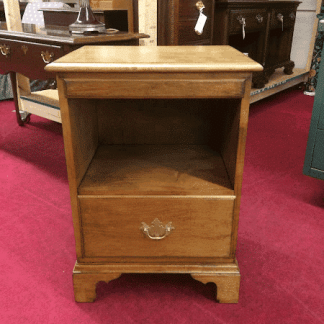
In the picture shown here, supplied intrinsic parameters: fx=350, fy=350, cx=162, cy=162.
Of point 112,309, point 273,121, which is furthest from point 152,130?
point 273,121

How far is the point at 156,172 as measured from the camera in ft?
3.88

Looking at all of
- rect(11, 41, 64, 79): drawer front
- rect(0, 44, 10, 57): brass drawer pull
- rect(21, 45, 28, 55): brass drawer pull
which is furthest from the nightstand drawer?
rect(0, 44, 10, 57): brass drawer pull

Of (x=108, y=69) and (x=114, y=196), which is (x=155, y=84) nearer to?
(x=108, y=69)

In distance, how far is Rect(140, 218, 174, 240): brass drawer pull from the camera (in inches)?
43.6

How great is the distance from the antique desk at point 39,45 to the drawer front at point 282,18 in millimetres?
2152

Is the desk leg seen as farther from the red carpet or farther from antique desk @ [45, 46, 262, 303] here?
antique desk @ [45, 46, 262, 303]

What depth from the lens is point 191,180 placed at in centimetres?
112

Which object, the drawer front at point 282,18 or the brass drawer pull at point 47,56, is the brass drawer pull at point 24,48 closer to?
the brass drawer pull at point 47,56

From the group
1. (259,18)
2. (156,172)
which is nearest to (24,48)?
(156,172)

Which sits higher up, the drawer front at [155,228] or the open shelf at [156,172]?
the open shelf at [156,172]

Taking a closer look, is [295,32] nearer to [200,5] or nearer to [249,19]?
[249,19]

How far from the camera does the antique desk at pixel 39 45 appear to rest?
1.67 m

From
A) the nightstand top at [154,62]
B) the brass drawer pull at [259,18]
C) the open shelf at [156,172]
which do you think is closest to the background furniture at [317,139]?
the open shelf at [156,172]

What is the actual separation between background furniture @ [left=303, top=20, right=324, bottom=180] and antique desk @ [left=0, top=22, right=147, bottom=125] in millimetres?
1001
